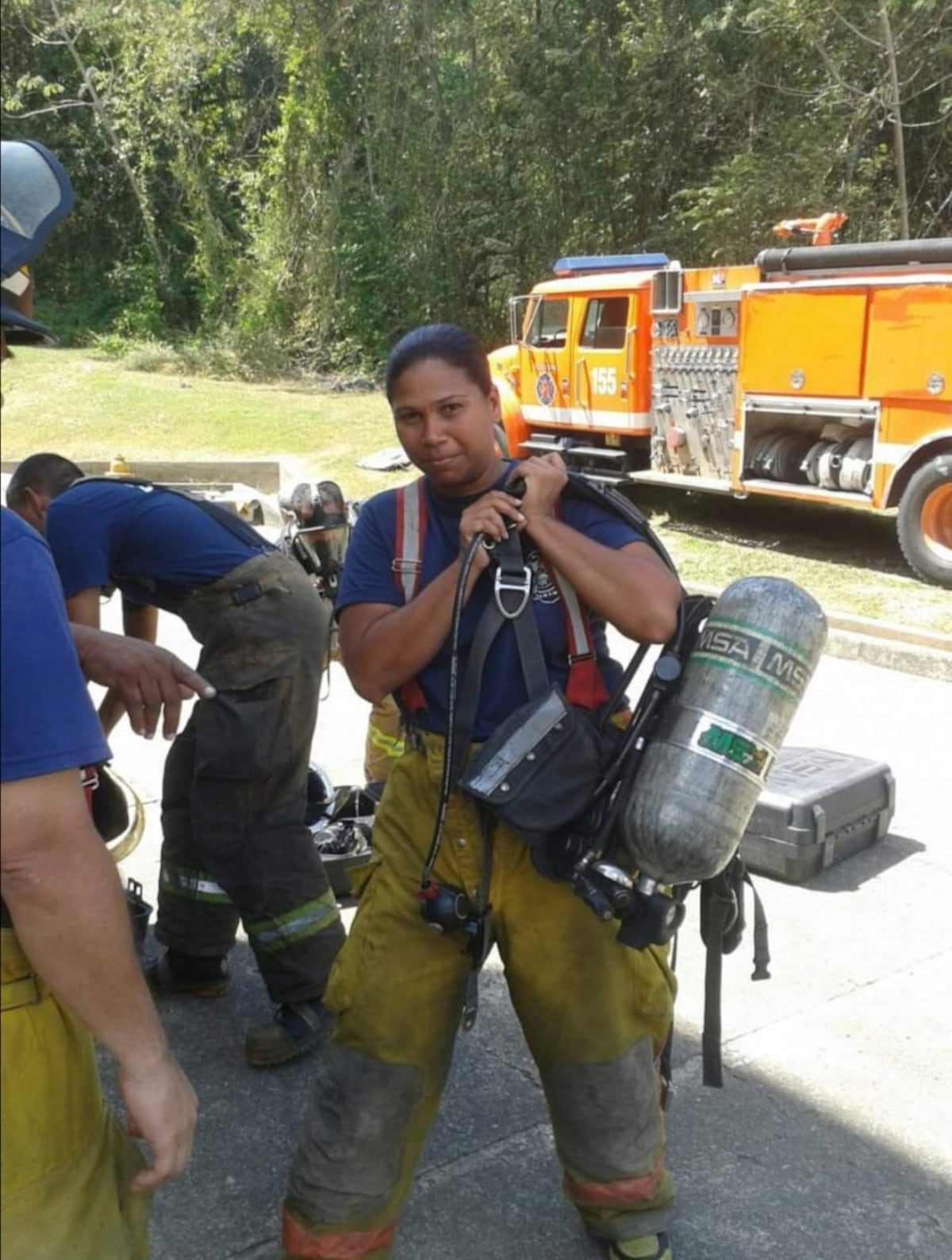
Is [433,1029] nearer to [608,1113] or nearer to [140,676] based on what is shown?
[608,1113]

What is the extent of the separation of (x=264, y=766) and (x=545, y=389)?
10.2 metres

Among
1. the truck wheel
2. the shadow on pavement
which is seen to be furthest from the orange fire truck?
the shadow on pavement

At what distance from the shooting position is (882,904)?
14.4 feet

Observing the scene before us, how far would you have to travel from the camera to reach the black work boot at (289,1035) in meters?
3.37

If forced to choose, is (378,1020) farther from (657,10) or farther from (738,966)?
(657,10)

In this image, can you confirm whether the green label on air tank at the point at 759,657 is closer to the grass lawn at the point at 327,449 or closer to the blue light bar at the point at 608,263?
the grass lawn at the point at 327,449

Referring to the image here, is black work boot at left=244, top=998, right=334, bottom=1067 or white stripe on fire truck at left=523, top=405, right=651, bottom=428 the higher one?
white stripe on fire truck at left=523, top=405, right=651, bottom=428

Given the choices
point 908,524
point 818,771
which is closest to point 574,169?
point 908,524

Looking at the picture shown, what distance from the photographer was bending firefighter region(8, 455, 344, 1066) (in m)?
3.34

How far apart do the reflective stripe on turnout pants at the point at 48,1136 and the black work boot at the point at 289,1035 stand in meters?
1.75

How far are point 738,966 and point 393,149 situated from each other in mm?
21386

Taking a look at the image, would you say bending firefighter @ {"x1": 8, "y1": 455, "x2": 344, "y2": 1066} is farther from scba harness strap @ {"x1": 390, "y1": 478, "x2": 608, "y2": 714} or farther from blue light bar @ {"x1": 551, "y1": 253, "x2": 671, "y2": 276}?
blue light bar @ {"x1": 551, "y1": 253, "x2": 671, "y2": 276}

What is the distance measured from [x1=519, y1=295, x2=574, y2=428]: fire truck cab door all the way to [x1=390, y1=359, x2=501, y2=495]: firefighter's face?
34.5 feet

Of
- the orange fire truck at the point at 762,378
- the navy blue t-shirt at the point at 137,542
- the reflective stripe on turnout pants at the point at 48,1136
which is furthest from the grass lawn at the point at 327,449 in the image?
the reflective stripe on turnout pants at the point at 48,1136
